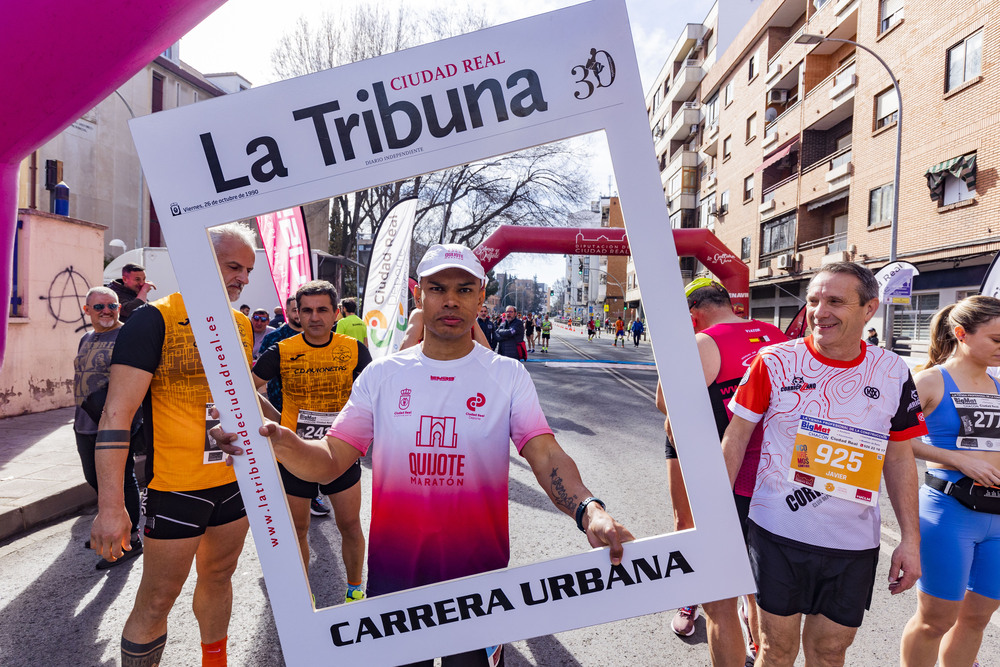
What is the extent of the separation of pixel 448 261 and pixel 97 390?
308 cm

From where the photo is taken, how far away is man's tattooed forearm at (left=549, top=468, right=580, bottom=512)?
65.4 inches

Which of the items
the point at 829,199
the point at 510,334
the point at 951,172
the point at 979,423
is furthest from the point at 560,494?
the point at 829,199

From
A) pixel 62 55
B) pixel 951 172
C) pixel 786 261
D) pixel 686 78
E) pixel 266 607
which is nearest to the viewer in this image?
pixel 62 55

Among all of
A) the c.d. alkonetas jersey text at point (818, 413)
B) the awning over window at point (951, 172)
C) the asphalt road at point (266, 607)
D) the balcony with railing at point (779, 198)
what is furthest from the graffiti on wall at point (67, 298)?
the balcony with railing at point (779, 198)

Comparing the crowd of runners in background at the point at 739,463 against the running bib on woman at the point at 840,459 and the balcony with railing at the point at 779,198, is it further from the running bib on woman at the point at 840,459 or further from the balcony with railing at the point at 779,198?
the balcony with railing at the point at 779,198

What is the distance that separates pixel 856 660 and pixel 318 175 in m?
3.43

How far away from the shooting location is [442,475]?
1.77 m

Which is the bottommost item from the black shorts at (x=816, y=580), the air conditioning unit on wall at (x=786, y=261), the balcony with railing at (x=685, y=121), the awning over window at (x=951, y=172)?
the black shorts at (x=816, y=580)

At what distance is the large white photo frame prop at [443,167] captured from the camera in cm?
147

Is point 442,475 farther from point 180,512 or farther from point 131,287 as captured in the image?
point 131,287

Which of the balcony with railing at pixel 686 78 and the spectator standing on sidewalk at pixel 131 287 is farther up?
the balcony with railing at pixel 686 78

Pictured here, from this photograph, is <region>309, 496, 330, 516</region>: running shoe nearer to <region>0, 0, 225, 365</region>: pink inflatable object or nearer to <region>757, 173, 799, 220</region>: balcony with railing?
<region>0, 0, 225, 365</region>: pink inflatable object

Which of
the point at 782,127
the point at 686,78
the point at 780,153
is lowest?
the point at 780,153

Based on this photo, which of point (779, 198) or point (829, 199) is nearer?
point (829, 199)
